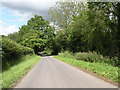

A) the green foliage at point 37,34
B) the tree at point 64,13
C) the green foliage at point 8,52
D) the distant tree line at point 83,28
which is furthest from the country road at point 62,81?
the green foliage at point 37,34

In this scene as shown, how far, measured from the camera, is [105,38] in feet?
66.4

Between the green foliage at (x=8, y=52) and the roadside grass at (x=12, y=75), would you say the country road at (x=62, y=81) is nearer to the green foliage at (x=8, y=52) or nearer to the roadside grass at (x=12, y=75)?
the roadside grass at (x=12, y=75)

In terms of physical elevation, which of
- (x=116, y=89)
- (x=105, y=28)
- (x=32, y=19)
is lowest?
(x=116, y=89)

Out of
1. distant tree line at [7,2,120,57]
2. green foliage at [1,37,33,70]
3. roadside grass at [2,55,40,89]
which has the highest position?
distant tree line at [7,2,120,57]

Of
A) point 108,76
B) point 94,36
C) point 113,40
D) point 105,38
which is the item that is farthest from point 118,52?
point 108,76

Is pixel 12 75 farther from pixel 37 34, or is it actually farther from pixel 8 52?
pixel 37 34

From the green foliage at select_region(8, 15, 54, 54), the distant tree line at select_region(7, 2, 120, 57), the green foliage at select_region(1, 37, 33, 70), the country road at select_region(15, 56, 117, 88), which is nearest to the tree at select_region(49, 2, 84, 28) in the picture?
the distant tree line at select_region(7, 2, 120, 57)

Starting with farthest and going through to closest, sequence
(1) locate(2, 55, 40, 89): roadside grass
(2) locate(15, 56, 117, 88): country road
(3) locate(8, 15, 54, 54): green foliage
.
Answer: (3) locate(8, 15, 54, 54): green foliage → (1) locate(2, 55, 40, 89): roadside grass → (2) locate(15, 56, 117, 88): country road

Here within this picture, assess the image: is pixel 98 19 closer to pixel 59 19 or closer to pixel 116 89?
pixel 116 89

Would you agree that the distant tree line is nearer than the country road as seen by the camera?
No

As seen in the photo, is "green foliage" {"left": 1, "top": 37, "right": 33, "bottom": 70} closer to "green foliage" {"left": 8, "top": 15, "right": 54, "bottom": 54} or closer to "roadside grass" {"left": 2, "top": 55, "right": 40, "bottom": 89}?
"roadside grass" {"left": 2, "top": 55, "right": 40, "bottom": 89}

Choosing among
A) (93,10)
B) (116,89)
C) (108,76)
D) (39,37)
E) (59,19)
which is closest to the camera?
(116,89)

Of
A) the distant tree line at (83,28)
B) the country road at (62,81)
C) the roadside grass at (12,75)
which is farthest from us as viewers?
the distant tree line at (83,28)

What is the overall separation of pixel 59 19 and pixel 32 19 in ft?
76.8
